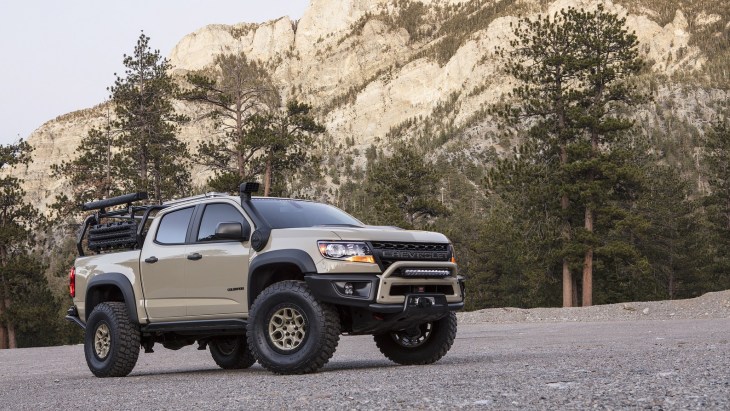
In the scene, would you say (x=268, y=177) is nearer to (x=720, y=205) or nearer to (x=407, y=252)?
(x=407, y=252)

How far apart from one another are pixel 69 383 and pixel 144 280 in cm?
155

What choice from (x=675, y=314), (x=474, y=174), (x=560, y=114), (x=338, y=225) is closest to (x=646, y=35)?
(x=474, y=174)

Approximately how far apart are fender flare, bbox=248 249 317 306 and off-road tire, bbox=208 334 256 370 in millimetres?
2533

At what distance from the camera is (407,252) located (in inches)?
359

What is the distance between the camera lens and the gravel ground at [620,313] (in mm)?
27400

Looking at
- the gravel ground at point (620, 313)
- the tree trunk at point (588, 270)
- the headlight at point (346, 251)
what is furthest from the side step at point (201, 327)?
the tree trunk at point (588, 270)

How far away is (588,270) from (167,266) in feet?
121

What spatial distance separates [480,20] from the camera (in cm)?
18988

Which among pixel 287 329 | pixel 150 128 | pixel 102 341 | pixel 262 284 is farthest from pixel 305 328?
pixel 150 128

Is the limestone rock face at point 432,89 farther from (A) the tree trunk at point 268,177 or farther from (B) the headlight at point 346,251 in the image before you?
(B) the headlight at point 346,251

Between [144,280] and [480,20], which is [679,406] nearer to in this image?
[144,280]

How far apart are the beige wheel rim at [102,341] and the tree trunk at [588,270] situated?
34.4 meters

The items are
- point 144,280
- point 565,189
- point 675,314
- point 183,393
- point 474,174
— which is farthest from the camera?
point 474,174

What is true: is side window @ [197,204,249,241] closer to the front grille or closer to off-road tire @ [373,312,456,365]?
the front grille
